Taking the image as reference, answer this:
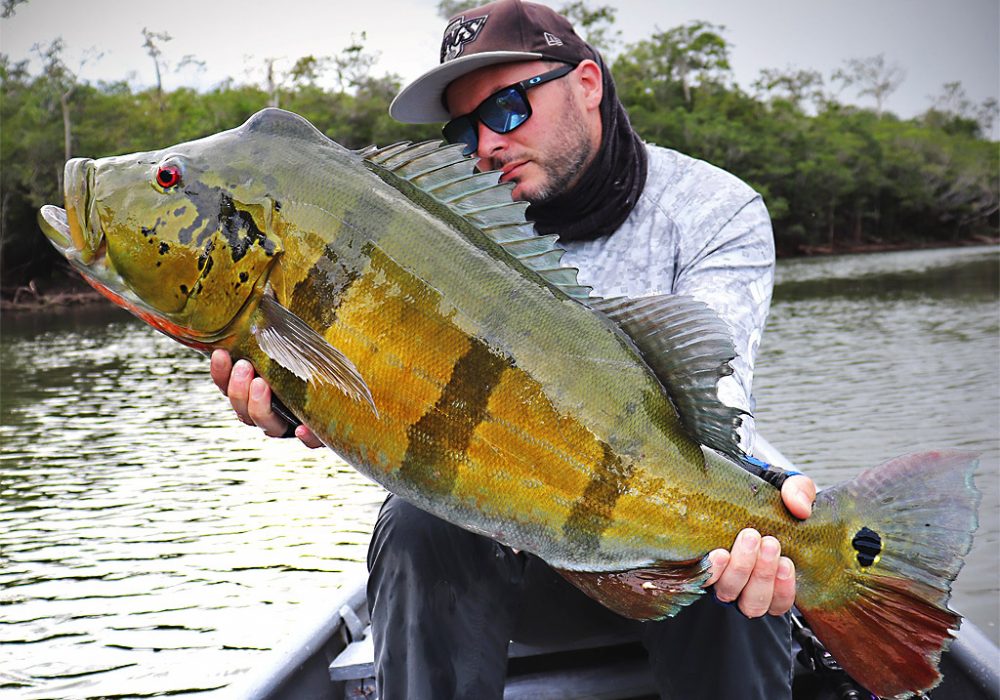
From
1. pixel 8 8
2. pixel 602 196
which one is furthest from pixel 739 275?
pixel 8 8

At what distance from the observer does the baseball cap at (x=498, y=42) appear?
3.30 m

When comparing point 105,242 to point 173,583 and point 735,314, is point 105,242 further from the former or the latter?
point 173,583

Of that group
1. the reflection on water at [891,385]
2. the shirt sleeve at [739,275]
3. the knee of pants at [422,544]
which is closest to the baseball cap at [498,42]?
the shirt sleeve at [739,275]

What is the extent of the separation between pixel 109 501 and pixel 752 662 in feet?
30.9

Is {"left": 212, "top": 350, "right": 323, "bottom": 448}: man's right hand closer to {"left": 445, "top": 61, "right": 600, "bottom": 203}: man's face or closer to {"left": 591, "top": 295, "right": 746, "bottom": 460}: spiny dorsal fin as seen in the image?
{"left": 591, "top": 295, "right": 746, "bottom": 460}: spiny dorsal fin

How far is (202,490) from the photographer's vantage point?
34.8 ft

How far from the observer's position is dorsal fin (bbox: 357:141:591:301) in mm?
2117

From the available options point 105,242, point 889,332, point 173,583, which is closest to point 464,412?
point 105,242

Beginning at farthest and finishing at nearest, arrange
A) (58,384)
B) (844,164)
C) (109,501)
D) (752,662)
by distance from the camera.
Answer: (844,164), (58,384), (109,501), (752,662)

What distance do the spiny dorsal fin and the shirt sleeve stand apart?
675 millimetres

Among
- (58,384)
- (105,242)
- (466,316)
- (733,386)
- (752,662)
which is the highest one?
(105,242)

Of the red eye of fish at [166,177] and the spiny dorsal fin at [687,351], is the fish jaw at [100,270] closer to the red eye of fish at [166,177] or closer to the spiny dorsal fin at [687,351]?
the red eye of fish at [166,177]

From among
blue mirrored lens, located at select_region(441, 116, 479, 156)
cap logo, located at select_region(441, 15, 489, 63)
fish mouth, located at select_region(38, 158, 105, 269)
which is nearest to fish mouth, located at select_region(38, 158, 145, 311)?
fish mouth, located at select_region(38, 158, 105, 269)

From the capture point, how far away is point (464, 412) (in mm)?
1970
